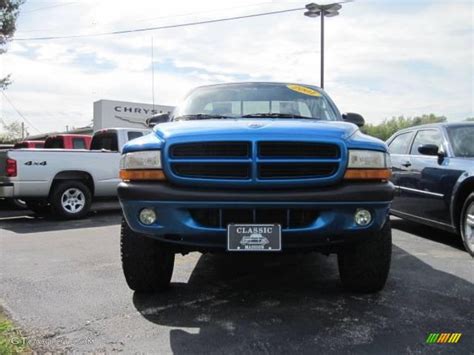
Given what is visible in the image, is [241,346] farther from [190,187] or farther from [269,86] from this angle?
[269,86]

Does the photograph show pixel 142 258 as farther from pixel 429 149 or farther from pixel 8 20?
pixel 8 20

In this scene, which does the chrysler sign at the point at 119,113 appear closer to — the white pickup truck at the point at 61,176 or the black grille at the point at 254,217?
the white pickup truck at the point at 61,176

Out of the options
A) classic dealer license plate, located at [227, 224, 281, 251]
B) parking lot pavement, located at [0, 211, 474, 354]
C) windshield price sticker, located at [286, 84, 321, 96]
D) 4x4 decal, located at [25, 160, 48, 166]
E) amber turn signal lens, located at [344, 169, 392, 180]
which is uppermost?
windshield price sticker, located at [286, 84, 321, 96]

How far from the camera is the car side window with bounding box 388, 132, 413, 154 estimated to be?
692 centimetres

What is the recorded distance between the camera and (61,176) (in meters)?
8.78

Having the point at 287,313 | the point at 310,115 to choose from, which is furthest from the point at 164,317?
the point at 310,115

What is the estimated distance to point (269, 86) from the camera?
15.8ft

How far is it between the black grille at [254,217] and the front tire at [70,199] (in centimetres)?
628

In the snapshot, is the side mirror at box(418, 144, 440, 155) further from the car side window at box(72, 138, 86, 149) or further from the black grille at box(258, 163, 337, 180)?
the car side window at box(72, 138, 86, 149)

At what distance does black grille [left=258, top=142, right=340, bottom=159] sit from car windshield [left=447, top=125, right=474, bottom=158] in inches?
123

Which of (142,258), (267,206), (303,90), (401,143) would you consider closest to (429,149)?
(401,143)

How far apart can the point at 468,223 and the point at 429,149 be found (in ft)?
3.56

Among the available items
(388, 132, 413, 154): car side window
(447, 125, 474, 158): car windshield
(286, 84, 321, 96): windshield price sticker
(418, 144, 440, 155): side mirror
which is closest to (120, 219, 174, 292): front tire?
(286, 84, 321, 96): windshield price sticker

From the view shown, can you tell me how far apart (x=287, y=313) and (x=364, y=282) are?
27.2 inches
